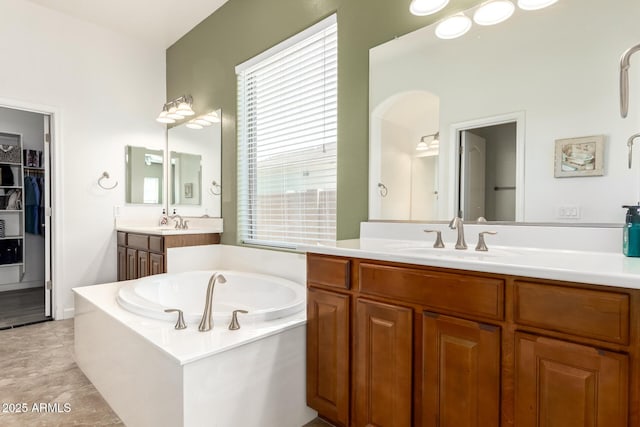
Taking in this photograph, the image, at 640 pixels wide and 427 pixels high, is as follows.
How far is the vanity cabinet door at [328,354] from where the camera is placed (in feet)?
5.04

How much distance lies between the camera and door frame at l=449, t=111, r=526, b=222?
5.01 ft

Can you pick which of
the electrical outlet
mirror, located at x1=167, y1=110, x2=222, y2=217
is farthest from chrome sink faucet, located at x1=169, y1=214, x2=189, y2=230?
the electrical outlet

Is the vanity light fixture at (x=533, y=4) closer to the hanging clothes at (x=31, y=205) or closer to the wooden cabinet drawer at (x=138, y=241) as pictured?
the wooden cabinet drawer at (x=138, y=241)

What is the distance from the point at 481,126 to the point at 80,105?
3.78 m

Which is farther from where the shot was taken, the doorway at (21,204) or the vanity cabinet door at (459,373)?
the doorway at (21,204)

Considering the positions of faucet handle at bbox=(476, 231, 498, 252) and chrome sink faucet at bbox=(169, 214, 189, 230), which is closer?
faucet handle at bbox=(476, 231, 498, 252)

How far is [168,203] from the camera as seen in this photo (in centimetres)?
404

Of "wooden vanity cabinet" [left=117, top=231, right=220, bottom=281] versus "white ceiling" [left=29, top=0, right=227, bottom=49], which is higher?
"white ceiling" [left=29, top=0, right=227, bottom=49]

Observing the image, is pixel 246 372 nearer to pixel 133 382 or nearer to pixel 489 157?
pixel 133 382

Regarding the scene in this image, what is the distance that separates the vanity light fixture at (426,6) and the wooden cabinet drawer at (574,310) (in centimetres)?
143

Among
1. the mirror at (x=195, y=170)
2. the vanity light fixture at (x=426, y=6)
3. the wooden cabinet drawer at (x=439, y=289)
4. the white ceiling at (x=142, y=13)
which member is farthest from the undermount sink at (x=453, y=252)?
the white ceiling at (x=142, y=13)

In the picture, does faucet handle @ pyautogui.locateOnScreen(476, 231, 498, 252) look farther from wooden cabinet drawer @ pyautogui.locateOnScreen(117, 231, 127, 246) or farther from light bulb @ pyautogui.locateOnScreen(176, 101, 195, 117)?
wooden cabinet drawer @ pyautogui.locateOnScreen(117, 231, 127, 246)

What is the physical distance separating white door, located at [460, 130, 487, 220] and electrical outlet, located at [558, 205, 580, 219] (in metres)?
0.32

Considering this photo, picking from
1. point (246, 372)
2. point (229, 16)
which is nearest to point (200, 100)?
point (229, 16)
